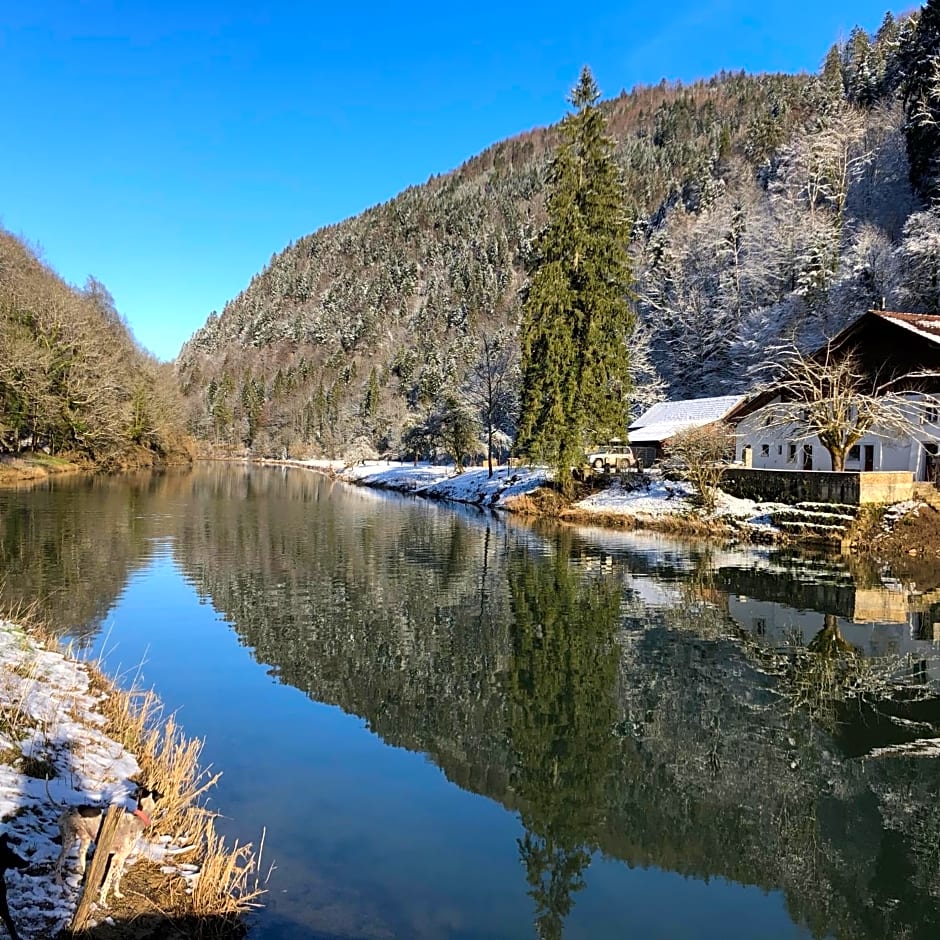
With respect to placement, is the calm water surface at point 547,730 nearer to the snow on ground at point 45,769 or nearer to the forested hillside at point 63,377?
the snow on ground at point 45,769

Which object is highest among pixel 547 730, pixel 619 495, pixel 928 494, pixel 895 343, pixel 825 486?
pixel 895 343

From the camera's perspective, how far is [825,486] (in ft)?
97.8

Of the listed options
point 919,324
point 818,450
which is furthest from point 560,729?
point 818,450

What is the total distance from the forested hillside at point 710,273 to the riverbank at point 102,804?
3786 centimetres

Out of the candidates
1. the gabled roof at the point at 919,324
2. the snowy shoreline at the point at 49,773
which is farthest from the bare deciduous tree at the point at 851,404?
the snowy shoreline at the point at 49,773

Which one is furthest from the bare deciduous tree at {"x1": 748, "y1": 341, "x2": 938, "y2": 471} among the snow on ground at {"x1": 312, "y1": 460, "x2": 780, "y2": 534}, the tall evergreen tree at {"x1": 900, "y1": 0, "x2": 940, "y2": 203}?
the tall evergreen tree at {"x1": 900, "y1": 0, "x2": 940, "y2": 203}

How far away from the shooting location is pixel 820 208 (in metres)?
66.4

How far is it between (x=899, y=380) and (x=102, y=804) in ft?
120

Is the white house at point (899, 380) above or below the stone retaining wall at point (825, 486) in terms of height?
above

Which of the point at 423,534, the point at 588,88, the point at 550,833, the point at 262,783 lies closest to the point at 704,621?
the point at 550,833

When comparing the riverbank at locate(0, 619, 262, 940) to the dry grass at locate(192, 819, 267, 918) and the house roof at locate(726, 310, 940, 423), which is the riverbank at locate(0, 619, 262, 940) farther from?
the house roof at locate(726, 310, 940, 423)

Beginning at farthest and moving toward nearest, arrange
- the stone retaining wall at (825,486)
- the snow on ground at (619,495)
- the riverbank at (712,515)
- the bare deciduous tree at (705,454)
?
the bare deciduous tree at (705,454) < the snow on ground at (619,495) < the stone retaining wall at (825,486) < the riverbank at (712,515)

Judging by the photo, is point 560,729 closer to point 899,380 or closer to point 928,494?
point 928,494

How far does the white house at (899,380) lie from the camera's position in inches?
1254
